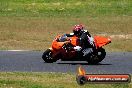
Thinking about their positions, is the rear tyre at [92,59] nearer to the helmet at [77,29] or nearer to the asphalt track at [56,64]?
the asphalt track at [56,64]

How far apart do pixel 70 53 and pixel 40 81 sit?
603cm

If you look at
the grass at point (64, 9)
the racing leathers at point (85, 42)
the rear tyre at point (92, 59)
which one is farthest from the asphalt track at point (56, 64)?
the grass at point (64, 9)

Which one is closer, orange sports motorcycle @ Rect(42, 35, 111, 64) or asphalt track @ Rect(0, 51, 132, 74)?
asphalt track @ Rect(0, 51, 132, 74)

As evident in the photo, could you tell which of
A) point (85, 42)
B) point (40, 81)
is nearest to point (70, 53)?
point (85, 42)

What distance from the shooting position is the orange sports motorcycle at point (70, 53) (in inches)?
810

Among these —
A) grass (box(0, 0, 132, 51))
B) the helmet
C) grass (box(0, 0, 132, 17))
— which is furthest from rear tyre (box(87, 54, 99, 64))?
grass (box(0, 0, 132, 17))

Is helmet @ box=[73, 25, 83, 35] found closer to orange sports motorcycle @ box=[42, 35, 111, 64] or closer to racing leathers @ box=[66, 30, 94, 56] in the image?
racing leathers @ box=[66, 30, 94, 56]

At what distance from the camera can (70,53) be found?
20.7m

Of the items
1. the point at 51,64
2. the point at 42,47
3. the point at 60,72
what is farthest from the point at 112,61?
the point at 42,47

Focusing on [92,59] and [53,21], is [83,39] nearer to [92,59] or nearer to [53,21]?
[92,59]

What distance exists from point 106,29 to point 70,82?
18.9 meters

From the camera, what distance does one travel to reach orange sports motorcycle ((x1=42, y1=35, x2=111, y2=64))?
20562 mm

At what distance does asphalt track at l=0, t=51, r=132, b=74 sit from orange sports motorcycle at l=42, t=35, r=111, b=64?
0.20m

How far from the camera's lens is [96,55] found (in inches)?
816
